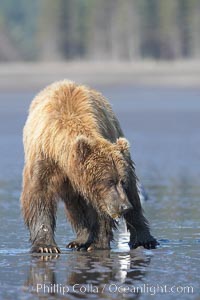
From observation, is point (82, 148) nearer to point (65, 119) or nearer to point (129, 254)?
point (65, 119)

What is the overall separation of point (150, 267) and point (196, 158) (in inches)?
365

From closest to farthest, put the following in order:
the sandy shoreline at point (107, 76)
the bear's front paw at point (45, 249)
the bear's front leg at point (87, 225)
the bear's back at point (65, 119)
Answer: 1. the bear's back at point (65, 119)
2. the bear's front paw at point (45, 249)
3. the bear's front leg at point (87, 225)
4. the sandy shoreline at point (107, 76)

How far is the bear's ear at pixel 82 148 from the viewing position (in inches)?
306

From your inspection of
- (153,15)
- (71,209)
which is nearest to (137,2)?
(153,15)

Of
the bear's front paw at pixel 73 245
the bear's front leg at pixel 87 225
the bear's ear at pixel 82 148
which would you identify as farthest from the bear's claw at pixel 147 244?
the bear's ear at pixel 82 148

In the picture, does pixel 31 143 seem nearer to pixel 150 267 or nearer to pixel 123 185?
pixel 123 185

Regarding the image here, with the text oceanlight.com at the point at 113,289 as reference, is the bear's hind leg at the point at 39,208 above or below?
above

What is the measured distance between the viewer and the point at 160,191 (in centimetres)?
1234

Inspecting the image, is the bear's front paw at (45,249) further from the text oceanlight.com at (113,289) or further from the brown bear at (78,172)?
the text oceanlight.com at (113,289)

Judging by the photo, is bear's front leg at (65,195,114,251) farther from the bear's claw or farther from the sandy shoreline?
the sandy shoreline

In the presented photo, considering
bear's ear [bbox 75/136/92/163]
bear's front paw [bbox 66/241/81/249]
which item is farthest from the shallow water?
bear's ear [bbox 75/136/92/163]

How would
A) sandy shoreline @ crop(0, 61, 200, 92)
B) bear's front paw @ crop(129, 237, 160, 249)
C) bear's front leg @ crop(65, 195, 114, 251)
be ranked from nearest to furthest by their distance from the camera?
bear's front leg @ crop(65, 195, 114, 251) → bear's front paw @ crop(129, 237, 160, 249) → sandy shoreline @ crop(0, 61, 200, 92)

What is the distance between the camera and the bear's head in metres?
7.79

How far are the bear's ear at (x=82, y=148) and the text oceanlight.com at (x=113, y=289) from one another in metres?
1.18
